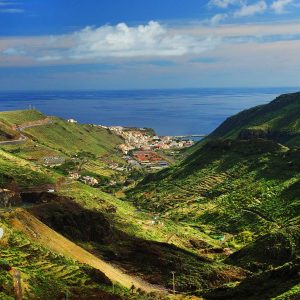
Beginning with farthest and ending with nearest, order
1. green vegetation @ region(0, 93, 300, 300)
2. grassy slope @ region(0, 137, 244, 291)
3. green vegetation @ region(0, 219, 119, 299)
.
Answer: grassy slope @ region(0, 137, 244, 291) → green vegetation @ region(0, 93, 300, 300) → green vegetation @ region(0, 219, 119, 299)

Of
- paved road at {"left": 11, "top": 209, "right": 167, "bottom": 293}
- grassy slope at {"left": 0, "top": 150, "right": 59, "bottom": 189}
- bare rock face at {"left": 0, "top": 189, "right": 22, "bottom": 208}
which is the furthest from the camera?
grassy slope at {"left": 0, "top": 150, "right": 59, "bottom": 189}

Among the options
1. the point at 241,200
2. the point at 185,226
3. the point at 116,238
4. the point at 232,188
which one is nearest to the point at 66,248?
the point at 116,238

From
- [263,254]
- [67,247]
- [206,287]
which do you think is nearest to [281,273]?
[206,287]

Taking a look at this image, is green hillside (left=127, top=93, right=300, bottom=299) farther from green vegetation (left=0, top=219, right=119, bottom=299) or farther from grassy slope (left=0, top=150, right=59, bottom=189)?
grassy slope (left=0, top=150, right=59, bottom=189)

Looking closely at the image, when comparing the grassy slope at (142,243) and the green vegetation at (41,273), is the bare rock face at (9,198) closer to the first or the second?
the grassy slope at (142,243)

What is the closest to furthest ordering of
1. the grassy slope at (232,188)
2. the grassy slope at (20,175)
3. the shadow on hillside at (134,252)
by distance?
the shadow on hillside at (134,252), the grassy slope at (232,188), the grassy slope at (20,175)

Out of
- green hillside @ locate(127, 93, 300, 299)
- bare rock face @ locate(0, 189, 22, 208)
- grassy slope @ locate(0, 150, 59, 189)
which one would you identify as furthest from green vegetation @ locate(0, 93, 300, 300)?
bare rock face @ locate(0, 189, 22, 208)

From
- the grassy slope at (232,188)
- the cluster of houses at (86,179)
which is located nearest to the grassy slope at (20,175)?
the grassy slope at (232,188)

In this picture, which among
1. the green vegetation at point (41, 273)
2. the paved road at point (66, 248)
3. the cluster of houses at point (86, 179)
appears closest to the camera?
the green vegetation at point (41, 273)

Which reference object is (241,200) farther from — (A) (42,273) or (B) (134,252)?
(A) (42,273)
